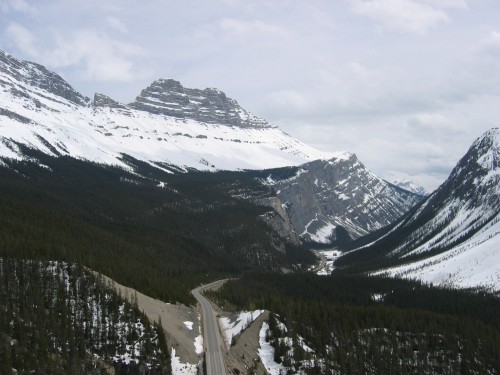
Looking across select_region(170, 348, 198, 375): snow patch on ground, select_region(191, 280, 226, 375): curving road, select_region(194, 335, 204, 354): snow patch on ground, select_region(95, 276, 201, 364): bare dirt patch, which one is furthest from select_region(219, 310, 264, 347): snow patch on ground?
select_region(170, 348, 198, 375): snow patch on ground

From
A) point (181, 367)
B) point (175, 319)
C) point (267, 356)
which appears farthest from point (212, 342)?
point (181, 367)

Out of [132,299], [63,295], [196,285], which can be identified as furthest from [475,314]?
[63,295]

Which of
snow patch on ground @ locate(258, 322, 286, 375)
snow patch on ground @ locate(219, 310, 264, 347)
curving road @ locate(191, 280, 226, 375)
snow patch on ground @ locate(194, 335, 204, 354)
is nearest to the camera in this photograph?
curving road @ locate(191, 280, 226, 375)

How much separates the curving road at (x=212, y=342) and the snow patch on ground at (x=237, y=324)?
4.69 feet

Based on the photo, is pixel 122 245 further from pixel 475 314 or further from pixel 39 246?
pixel 475 314

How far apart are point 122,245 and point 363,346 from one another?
92.3 metres

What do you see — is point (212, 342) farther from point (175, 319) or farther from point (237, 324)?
point (237, 324)

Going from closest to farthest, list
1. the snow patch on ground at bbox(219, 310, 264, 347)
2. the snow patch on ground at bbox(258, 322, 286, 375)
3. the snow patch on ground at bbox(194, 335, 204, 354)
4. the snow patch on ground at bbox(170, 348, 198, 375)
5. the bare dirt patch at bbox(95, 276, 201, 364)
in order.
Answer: the snow patch on ground at bbox(170, 348, 198, 375) < the bare dirt patch at bbox(95, 276, 201, 364) < the snow patch on ground at bbox(258, 322, 286, 375) < the snow patch on ground at bbox(194, 335, 204, 354) < the snow patch on ground at bbox(219, 310, 264, 347)

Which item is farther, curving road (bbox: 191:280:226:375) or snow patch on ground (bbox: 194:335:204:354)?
snow patch on ground (bbox: 194:335:204:354)

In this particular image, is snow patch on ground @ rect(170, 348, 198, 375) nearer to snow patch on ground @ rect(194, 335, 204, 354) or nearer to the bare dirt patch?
the bare dirt patch

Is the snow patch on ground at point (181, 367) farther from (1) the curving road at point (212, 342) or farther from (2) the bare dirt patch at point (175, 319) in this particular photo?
→ (1) the curving road at point (212, 342)

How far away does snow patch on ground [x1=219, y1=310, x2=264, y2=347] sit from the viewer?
120 meters

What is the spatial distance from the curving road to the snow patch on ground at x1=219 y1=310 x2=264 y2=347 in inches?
56.2

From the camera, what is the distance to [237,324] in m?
126
